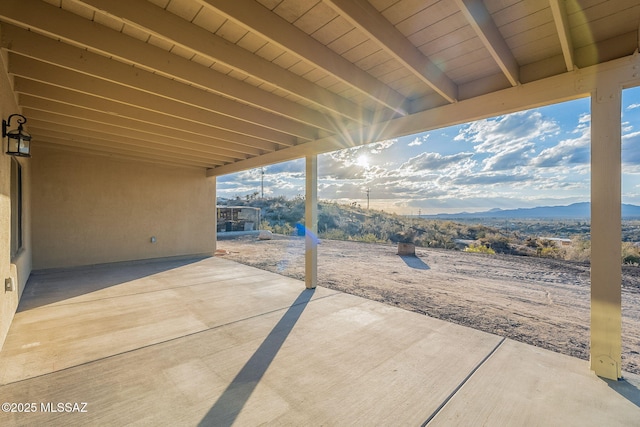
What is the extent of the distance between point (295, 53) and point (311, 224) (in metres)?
2.89

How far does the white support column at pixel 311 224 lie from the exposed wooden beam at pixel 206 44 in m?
1.61

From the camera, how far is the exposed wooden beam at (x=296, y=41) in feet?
5.63

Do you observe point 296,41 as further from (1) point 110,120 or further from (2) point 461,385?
(1) point 110,120

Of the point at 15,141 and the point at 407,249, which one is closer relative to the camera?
the point at 15,141

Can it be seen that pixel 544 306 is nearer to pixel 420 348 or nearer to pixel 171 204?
pixel 420 348

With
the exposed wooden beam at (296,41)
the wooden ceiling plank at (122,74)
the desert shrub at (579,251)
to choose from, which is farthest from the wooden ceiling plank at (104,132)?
the desert shrub at (579,251)

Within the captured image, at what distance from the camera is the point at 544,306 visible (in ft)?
12.8

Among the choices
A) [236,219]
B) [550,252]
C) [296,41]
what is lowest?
[550,252]

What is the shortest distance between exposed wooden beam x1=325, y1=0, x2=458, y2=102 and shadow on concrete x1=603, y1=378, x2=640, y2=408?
2.74 m

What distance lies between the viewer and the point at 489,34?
1877mm

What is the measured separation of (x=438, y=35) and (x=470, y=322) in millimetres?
3063

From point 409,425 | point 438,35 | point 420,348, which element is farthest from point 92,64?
point 420,348

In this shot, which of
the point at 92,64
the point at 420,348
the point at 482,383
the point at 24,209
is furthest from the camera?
the point at 24,209

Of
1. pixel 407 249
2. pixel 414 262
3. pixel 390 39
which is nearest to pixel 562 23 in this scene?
pixel 390 39
